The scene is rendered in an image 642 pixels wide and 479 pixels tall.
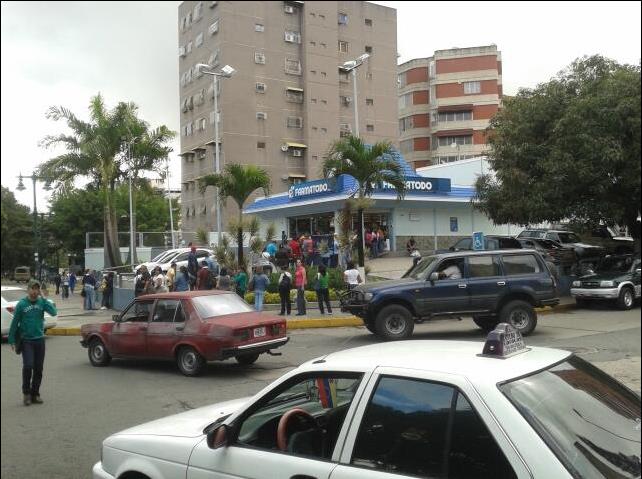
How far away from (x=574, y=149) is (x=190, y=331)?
44.7 feet

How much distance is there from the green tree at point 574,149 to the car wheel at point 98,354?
45.4 ft

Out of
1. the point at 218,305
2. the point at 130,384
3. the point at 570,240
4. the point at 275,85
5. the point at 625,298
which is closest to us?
the point at 130,384

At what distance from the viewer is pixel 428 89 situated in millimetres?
66250

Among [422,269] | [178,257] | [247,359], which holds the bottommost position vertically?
A: [247,359]

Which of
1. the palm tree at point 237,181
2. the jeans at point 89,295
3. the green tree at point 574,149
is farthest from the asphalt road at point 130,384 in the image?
the palm tree at point 237,181

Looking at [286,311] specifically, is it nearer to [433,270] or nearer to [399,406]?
[433,270]

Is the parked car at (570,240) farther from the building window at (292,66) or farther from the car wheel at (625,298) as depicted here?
the building window at (292,66)

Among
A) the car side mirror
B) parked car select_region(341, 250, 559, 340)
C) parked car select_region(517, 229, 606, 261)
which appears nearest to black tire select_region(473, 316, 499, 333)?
parked car select_region(341, 250, 559, 340)

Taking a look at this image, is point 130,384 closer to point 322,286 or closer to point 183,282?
point 322,286

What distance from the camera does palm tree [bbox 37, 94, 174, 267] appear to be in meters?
28.5

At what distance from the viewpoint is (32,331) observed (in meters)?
7.90

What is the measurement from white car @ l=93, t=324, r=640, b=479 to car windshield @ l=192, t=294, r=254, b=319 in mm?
6311

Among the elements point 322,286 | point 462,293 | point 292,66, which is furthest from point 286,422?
point 292,66

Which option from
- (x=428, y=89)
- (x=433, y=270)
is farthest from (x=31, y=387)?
(x=428, y=89)
